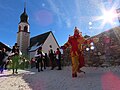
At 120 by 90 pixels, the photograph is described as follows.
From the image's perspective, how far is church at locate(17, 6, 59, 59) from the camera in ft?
138

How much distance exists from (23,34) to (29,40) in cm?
216

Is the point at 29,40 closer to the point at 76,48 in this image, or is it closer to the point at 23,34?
the point at 23,34

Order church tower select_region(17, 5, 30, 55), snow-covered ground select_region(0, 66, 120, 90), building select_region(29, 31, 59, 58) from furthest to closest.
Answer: church tower select_region(17, 5, 30, 55), building select_region(29, 31, 59, 58), snow-covered ground select_region(0, 66, 120, 90)

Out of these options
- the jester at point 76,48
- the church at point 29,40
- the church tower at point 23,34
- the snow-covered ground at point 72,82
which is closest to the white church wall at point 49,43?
the church at point 29,40

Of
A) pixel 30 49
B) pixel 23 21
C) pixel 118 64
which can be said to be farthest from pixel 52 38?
pixel 118 64

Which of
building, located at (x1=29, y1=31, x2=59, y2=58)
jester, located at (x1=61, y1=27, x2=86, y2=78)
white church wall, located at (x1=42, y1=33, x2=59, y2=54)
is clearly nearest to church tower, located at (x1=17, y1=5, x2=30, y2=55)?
building, located at (x1=29, y1=31, x2=59, y2=58)

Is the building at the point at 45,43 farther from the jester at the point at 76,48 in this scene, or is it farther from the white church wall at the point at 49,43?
the jester at the point at 76,48

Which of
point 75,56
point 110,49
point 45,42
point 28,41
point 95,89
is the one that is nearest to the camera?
point 95,89

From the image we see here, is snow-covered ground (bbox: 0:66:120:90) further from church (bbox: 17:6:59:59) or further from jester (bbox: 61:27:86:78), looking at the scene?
church (bbox: 17:6:59:59)

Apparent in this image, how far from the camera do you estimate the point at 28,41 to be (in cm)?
4725

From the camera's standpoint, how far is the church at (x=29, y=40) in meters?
42.0

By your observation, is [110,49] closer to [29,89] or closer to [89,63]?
[89,63]

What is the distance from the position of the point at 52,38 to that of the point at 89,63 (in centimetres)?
3305

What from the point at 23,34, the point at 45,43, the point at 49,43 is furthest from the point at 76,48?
the point at 23,34
